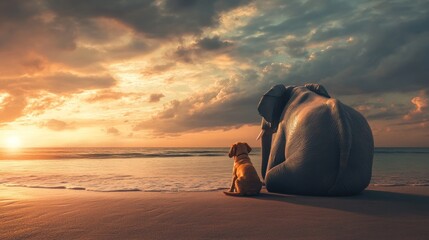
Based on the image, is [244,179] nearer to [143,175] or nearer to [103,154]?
[143,175]

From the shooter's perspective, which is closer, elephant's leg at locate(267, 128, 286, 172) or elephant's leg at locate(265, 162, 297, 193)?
elephant's leg at locate(265, 162, 297, 193)

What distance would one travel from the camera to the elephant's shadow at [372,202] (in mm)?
6211

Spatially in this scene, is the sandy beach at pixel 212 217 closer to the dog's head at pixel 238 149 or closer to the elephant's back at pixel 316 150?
the elephant's back at pixel 316 150

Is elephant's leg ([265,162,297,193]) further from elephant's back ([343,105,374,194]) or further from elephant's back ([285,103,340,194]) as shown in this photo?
elephant's back ([343,105,374,194])

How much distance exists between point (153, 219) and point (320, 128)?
13.2 ft

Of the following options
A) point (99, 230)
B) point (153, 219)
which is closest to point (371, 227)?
point (153, 219)

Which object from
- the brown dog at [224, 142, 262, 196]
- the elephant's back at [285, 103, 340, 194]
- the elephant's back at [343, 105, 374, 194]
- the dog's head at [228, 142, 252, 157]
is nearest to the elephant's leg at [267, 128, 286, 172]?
the elephant's back at [285, 103, 340, 194]

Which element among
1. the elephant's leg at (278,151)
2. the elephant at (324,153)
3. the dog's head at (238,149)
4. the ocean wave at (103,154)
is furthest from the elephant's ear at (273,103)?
the ocean wave at (103,154)

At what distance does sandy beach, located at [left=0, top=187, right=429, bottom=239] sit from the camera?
4.57 meters

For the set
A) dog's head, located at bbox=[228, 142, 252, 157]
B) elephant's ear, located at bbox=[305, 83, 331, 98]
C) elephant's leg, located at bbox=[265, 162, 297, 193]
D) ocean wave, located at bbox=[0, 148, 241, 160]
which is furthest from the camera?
ocean wave, located at bbox=[0, 148, 241, 160]

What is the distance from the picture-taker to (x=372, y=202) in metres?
7.18

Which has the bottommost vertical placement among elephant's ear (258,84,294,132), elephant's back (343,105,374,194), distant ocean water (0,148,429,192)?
distant ocean water (0,148,429,192)

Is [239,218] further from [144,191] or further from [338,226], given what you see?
[144,191]

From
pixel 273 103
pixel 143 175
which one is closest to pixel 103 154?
pixel 143 175
